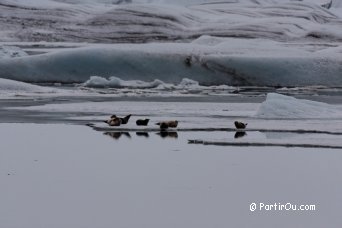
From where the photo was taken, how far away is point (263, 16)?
99.7ft

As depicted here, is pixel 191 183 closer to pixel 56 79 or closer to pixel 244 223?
pixel 244 223

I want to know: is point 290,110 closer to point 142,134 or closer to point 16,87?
point 142,134

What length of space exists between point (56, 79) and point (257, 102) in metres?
5.60

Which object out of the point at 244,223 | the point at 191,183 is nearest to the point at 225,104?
the point at 191,183

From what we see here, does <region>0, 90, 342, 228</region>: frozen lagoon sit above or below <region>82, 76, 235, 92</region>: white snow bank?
below

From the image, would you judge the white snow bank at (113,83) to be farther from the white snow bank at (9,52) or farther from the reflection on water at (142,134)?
the reflection on water at (142,134)

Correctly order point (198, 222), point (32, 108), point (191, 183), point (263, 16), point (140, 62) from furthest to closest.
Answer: point (263, 16), point (140, 62), point (32, 108), point (191, 183), point (198, 222)

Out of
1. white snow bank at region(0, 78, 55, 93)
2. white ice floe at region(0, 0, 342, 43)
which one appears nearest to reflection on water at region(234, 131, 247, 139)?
white snow bank at region(0, 78, 55, 93)

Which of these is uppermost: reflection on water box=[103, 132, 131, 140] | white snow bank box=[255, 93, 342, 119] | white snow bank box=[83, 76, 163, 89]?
white snow bank box=[83, 76, 163, 89]

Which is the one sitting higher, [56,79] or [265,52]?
[265,52]

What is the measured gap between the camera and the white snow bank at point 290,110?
40.7 feet

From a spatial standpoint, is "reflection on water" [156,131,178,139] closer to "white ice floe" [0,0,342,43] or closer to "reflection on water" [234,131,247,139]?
"reflection on water" [234,131,247,139]

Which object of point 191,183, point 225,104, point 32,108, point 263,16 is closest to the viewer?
point 191,183

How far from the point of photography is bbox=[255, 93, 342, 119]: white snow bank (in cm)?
1240
